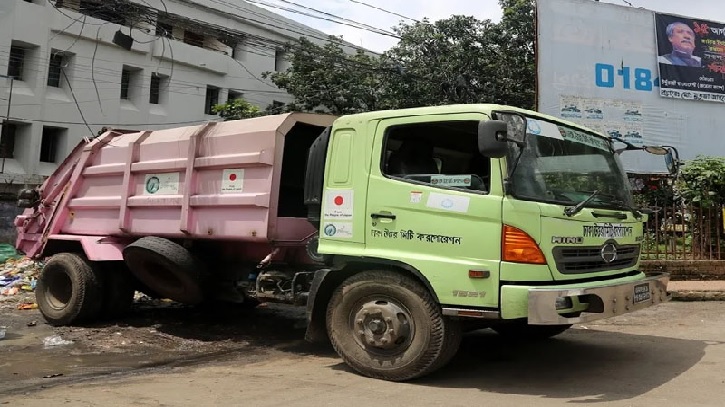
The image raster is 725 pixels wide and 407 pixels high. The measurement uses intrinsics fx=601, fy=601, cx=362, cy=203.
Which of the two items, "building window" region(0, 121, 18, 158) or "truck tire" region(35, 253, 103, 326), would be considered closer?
"truck tire" region(35, 253, 103, 326)

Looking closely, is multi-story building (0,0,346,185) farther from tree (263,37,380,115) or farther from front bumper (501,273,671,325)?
front bumper (501,273,671,325)

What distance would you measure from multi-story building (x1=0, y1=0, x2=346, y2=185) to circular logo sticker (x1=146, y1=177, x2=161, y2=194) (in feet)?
34.7

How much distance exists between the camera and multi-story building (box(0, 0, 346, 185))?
713 inches

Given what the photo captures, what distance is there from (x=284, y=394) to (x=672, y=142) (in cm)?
1194

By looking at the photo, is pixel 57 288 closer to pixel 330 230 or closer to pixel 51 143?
pixel 330 230

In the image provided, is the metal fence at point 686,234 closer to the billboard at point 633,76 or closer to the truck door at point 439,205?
the billboard at point 633,76

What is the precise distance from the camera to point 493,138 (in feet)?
13.5

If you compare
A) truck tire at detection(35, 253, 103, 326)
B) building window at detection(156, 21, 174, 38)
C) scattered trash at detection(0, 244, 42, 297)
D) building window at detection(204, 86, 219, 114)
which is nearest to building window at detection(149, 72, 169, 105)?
building window at detection(156, 21, 174, 38)

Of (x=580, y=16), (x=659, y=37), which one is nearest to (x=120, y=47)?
(x=580, y=16)

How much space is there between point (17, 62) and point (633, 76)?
17.3m

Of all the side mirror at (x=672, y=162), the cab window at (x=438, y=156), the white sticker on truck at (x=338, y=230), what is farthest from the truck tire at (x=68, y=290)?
the side mirror at (x=672, y=162)

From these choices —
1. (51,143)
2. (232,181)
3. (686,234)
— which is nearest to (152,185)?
(232,181)

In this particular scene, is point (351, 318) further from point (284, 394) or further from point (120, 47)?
point (120, 47)

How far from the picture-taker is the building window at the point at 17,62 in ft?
59.3
